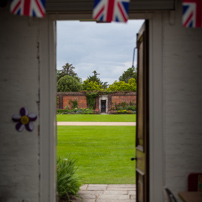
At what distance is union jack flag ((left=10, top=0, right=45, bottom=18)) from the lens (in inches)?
87.8

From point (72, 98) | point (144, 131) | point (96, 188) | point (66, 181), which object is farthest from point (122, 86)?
point (144, 131)

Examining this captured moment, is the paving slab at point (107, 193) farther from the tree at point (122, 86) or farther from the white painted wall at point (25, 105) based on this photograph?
the tree at point (122, 86)

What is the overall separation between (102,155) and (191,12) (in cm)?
742

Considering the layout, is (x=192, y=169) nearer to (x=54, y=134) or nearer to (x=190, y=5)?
(x=54, y=134)

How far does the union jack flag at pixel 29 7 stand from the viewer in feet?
7.32

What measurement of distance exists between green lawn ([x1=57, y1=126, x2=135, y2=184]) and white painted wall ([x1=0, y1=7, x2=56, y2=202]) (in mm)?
2999

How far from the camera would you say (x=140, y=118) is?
3.86 meters

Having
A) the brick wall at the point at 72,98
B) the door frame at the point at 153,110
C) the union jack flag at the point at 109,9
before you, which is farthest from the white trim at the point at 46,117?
the brick wall at the point at 72,98

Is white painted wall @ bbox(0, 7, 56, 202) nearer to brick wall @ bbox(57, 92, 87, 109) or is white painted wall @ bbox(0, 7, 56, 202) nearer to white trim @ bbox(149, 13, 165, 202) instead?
white trim @ bbox(149, 13, 165, 202)

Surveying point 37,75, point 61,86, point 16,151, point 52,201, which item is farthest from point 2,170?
point 61,86

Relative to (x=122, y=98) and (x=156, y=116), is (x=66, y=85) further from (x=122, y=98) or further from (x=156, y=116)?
(x=156, y=116)

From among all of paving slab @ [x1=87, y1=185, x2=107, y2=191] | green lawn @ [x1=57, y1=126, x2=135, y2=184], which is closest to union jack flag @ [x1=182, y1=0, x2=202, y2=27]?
paving slab @ [x1=87, y1=185, x2=107, y2=191]

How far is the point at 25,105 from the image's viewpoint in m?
3.23

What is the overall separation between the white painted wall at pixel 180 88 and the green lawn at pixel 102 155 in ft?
10.3
